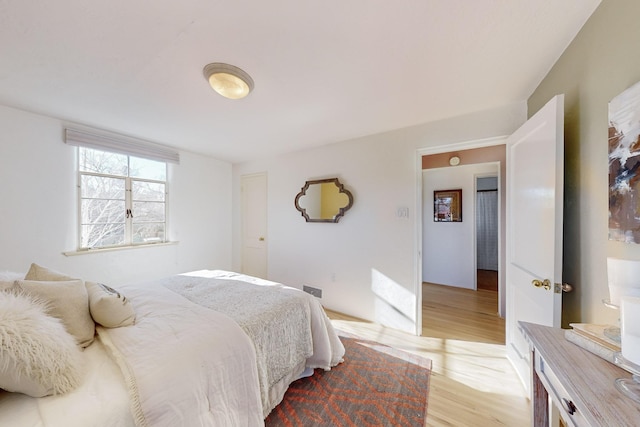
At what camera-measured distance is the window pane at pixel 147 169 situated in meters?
2.93

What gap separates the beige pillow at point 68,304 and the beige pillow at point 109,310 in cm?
4

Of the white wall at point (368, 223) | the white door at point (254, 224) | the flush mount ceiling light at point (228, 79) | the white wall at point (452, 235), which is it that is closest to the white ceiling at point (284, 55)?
the flush mount ceiling light at point (228, 79)

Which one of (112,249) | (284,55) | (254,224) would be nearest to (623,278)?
(284,55)

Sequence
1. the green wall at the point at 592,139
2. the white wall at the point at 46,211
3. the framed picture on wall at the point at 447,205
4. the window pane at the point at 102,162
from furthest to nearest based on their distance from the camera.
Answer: the framed picture on wall at the point at 447,205 → the window pane at the point at 102,162 → the white wall at the point at 46,211 → the green wall at the point at 592,139

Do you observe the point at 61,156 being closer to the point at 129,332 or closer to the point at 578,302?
the point at 129,332

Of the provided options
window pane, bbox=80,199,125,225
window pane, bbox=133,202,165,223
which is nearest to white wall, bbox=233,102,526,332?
window pane, bbox=133,202,165,223

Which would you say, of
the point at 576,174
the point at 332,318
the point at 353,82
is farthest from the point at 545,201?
the point at 332,318

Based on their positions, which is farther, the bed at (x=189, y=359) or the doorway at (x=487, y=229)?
the doorway at (x=487, y=229)

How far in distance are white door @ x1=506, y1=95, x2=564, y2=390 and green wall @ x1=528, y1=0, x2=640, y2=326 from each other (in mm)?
98

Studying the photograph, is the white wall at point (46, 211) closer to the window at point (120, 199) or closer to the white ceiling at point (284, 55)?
the window at point (120, 199)

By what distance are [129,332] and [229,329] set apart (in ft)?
1.61

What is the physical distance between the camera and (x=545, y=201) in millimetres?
1396

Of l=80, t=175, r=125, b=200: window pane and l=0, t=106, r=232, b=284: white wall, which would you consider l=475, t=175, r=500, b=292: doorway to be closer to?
l=0, t=106, r=232, b=284: white wall

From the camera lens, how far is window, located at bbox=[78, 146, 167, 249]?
2.57 metres
